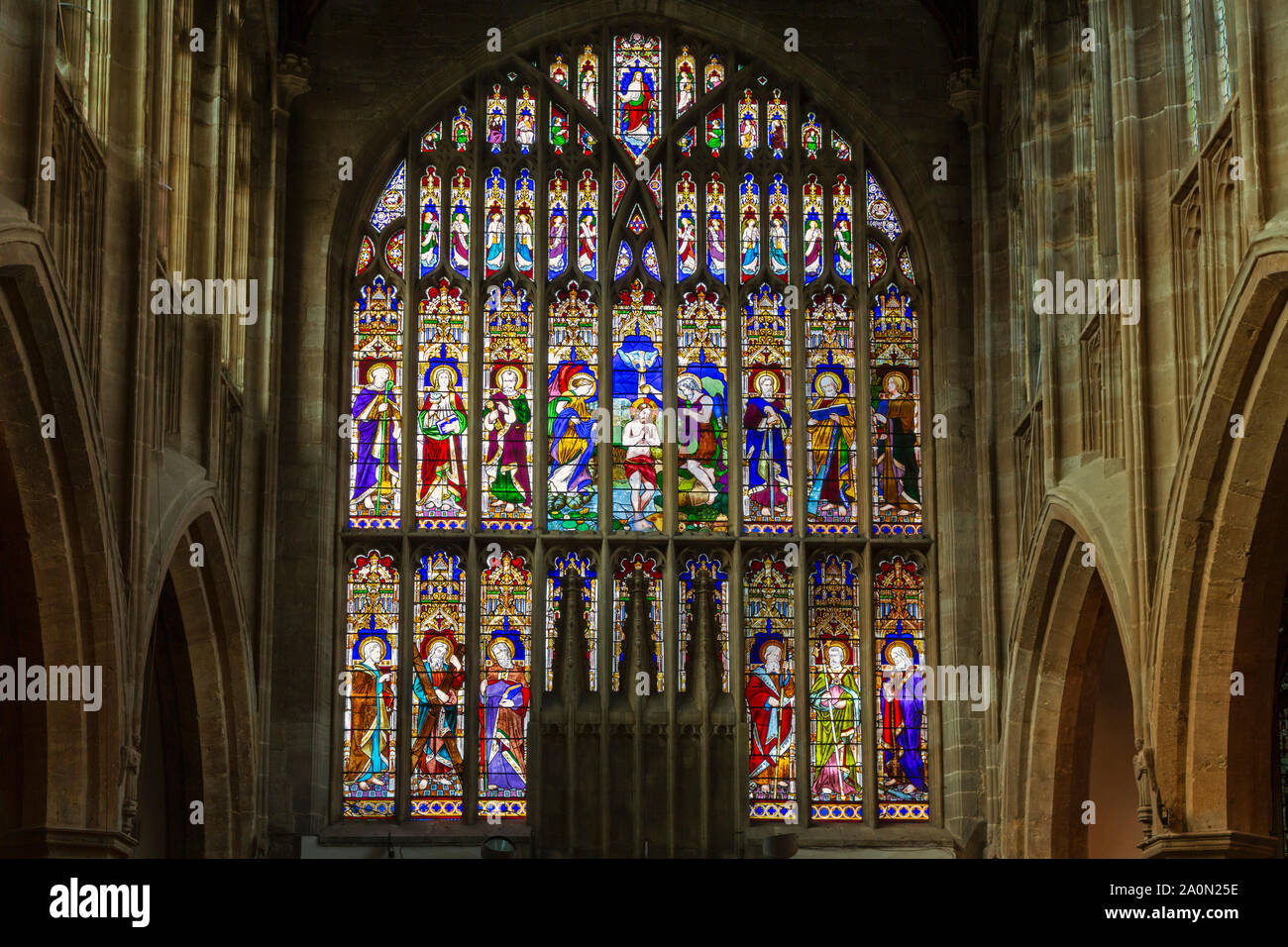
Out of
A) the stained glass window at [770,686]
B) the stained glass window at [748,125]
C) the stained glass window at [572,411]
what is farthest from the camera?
the stained glass window at [748,125]

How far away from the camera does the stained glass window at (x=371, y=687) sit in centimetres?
1972

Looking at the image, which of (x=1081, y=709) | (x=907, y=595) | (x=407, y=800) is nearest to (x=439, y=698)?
(x=407, y=800)

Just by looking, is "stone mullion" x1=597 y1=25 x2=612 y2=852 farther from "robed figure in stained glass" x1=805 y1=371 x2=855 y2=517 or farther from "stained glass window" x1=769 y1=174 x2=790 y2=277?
"robed figure in stained glass" x1=805 y1=371 x2=855 y2=517

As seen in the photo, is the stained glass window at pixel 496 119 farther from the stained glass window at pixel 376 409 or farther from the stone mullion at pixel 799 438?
the stone mullion at pixel 799 438

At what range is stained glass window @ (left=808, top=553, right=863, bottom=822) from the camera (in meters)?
20.0

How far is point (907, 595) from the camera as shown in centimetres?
2050

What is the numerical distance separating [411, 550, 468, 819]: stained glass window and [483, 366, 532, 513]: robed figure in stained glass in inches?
31.9

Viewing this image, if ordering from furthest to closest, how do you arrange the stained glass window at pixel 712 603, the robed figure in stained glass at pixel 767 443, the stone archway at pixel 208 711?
1. the robed figure in stained glass at pixel 767 443
2. the stained glass window at pixel 712 603
3. the stone archway at pixel 208 711

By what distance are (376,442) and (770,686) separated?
14.4ft

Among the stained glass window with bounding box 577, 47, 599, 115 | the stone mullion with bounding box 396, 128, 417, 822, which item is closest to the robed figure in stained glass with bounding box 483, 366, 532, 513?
the stone mullion with bounding box 396, 128, 417, 822

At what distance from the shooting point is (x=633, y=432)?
68.4ft

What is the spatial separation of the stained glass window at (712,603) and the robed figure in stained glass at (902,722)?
60.1 inches

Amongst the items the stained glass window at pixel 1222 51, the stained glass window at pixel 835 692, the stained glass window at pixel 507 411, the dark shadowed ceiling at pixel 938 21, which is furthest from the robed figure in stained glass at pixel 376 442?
the stained glass window at pixel 1222 51
